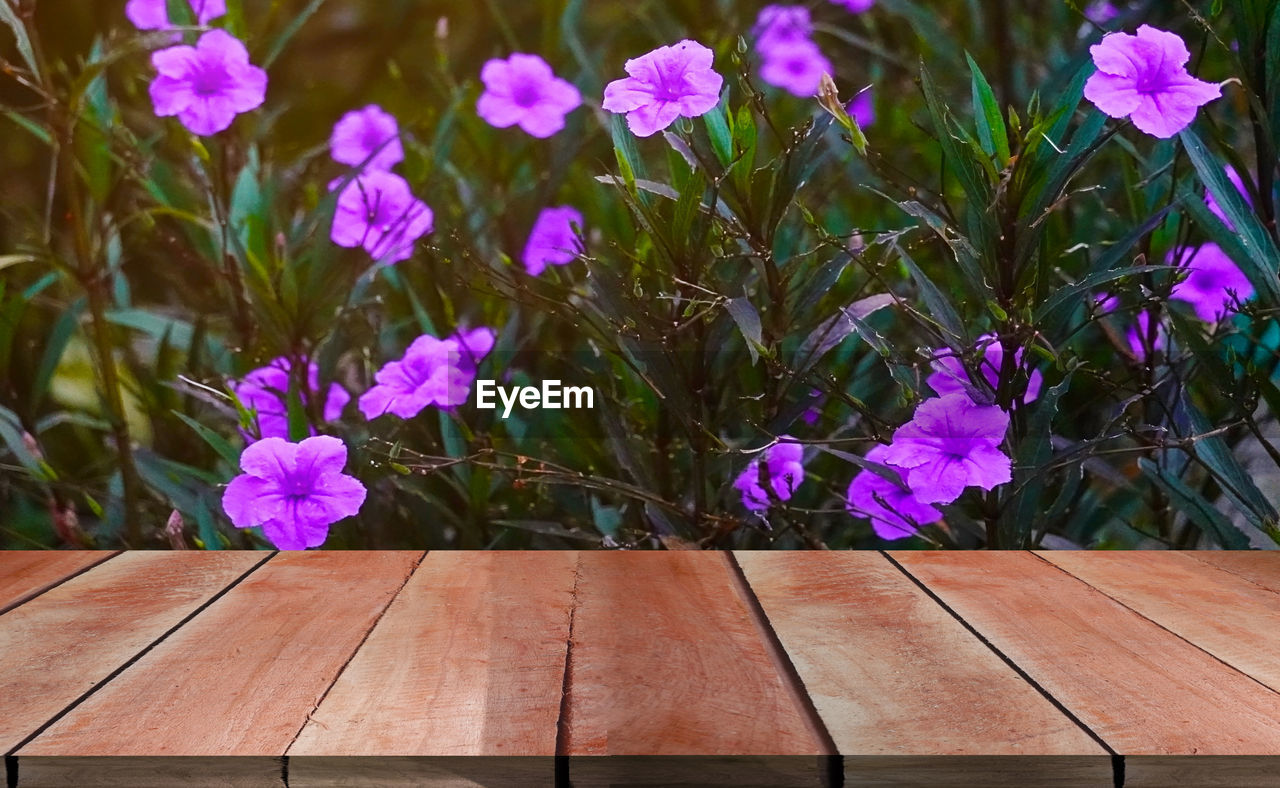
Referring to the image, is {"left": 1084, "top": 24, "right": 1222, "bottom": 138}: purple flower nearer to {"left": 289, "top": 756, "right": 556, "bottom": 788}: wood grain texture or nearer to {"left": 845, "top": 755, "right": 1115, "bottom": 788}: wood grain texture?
{"left": 845, "top": 755, "right": 1115, "bottom": 788}: wood grain texture

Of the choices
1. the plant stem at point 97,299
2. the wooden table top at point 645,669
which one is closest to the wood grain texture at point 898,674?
the wooden table top at point 645,669

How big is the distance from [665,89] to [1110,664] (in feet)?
2.03

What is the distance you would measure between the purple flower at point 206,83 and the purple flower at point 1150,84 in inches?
32.4

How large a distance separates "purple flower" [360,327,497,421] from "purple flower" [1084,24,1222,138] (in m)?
0.66

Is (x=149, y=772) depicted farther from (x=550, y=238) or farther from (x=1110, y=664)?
(x=550, y=238)

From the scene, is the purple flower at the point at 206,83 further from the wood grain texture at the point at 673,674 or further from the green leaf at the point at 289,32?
the wood grain texture at the point at 673,674

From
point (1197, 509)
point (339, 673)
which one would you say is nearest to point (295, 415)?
point (339, 673)

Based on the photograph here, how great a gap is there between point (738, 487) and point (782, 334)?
0.17 metres

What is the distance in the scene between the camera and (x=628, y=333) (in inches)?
42.2

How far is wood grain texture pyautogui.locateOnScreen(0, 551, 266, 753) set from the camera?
691 mm

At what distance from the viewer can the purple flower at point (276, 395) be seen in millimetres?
1170

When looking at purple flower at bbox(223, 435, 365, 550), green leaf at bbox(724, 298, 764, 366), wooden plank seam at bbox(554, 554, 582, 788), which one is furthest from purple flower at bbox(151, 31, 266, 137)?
wooden plank seam at bbox(554, 554, 582, 788)

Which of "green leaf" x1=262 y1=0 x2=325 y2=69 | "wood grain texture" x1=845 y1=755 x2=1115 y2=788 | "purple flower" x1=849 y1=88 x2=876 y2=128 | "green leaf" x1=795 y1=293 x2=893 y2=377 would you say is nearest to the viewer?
"wood grain texture" x1=845 y1=755 x2=1115 y2=788

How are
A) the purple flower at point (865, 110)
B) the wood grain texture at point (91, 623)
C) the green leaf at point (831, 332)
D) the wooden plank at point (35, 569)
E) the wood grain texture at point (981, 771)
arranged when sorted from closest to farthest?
the wood grain texture at point (981, 771) → the wood grain texture at point (91, 623) → the wooden plank at point (35, 569) → the green leaf at point (831, 332) → the purple flower at point (865, 110)
